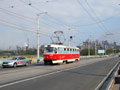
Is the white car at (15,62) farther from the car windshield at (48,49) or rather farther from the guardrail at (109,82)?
the guardrail at (109,82)

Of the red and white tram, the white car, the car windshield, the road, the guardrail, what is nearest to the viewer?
the guardrail

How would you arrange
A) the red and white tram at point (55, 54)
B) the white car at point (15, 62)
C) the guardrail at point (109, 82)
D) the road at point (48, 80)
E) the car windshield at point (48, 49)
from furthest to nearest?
1. the car windshield at point (48, 49)
2. the red and white tram at point (55, 54)
3. the white car at point (15, 62)
4. the road at point (48, 80)
5. the guardrail at point (109, 82)

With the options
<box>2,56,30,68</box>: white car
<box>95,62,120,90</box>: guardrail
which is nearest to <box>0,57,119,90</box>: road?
<box>95,62,120,90</box>: guardrail

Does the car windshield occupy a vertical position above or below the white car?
above

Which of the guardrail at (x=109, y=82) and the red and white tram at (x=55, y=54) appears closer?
the guardrail at (x=109, y=82)

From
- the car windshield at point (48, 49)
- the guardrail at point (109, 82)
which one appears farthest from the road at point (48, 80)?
the car windshield at point (48, 49)

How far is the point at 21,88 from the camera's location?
884 cm

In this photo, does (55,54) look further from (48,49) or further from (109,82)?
(109,82)

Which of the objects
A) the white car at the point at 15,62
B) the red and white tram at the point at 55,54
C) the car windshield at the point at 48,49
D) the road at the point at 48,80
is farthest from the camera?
the car windshield at the point at 48,49

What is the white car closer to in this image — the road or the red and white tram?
the red and white tram

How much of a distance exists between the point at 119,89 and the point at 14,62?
1674cm

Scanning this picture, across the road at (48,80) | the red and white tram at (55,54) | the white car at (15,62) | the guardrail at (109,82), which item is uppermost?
the red and white tram at (55,54)

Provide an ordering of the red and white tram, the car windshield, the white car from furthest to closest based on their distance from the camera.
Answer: the car windshield → the red and white tram → the white car

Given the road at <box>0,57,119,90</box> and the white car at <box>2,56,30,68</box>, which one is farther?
the white car at <box>2,56,30,68</box>
